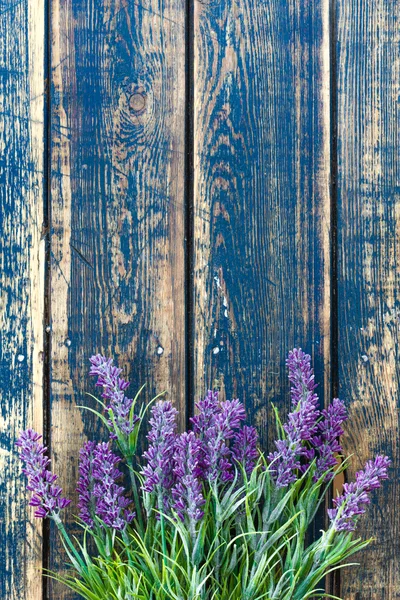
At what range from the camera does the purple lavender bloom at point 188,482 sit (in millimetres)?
732

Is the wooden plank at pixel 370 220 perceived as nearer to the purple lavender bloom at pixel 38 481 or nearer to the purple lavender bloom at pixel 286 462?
the purple lavender bloom at pixel 286 462

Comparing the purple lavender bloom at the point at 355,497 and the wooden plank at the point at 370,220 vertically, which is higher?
the wooden plank at the point at 370,220

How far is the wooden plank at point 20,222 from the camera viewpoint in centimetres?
91

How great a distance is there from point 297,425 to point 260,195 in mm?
335

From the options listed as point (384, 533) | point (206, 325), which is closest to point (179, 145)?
point (206, 325)

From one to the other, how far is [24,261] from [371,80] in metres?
0.56

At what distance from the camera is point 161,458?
762 mm

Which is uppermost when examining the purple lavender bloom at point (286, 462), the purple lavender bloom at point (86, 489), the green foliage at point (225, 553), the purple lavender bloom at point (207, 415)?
the purple lavender bloom at point (207, 415)

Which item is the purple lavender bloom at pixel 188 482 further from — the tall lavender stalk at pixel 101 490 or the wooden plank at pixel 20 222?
the wooden plank at pixel 20 222

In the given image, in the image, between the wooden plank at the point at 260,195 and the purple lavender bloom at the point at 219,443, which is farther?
the wooden plank at the point at 260,195

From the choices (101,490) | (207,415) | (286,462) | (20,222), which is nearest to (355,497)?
(286,462)

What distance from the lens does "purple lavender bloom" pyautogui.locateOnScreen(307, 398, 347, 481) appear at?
2.74ft

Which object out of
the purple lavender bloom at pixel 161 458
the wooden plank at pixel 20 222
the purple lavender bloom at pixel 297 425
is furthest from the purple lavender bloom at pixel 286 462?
the wooden plank at pixel 20 222

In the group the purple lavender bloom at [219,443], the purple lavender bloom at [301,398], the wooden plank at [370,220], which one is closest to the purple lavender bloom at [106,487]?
the purple lavender bloom at [219,443]
